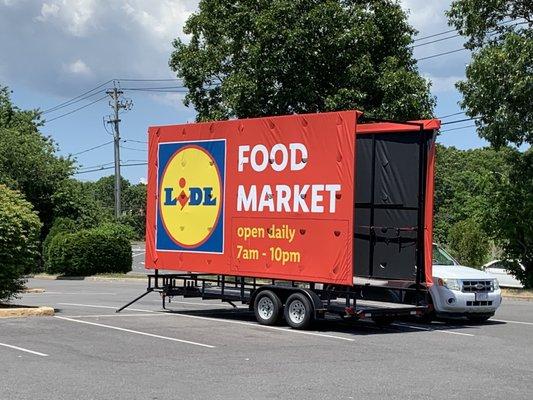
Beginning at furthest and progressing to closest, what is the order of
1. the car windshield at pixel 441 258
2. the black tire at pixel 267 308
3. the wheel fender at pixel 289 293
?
the car windshield at pixel 441 258, the black tire at pixel 267 308, the wheel fender at pixel 289 293

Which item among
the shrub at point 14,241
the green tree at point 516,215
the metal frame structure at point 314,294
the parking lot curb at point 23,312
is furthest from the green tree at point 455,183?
the parking lot curb at point 23,312

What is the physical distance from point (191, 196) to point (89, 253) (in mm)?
21013

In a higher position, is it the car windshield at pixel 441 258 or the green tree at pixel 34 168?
the green tree at pixel 34 168

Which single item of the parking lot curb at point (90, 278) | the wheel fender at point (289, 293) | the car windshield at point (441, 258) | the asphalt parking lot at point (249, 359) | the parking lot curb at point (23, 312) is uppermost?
the car windshield at point (441, 258)

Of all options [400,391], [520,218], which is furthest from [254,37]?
[400,391]

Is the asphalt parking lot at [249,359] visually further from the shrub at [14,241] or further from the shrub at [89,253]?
the shrub at [89,253]

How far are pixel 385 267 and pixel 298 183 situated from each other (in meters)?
2.53

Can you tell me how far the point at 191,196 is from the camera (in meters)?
16.9

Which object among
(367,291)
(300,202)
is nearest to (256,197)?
(300,202)

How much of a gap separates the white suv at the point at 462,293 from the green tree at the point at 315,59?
32.3ft

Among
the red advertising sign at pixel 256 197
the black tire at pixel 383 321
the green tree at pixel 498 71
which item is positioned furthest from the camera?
the green tree at pixel 498 71

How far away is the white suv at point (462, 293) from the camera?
1620 cm

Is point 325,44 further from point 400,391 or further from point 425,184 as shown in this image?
point 400,391

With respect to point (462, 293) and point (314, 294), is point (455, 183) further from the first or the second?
point (314, 294)
